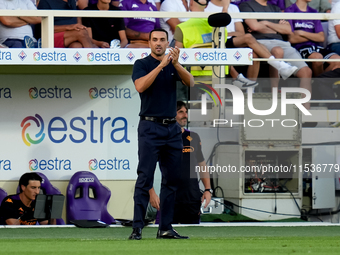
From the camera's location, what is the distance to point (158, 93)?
17.2 ft

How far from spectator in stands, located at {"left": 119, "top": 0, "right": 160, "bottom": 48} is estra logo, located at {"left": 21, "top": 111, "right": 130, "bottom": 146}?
76.1 inches

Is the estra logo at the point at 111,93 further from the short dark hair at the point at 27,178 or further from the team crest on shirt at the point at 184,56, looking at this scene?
the short dark hair at the point at 27,178

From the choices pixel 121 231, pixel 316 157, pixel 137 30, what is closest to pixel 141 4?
pixel 137 30

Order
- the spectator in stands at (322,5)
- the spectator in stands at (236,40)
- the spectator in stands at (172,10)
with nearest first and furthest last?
1. the spectator in stands at (236,40)
2. the spectator in stands at (172,10)
3. the spectator in stands at (322,5)

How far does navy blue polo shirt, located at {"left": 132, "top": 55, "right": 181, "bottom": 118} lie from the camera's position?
5234 mm

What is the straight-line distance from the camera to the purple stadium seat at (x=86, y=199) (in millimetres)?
8039

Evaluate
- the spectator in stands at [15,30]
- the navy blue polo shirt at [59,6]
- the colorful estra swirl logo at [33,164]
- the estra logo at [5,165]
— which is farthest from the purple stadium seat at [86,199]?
the navy blue polo shirt at [59,6]

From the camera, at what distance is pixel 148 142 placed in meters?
5.19

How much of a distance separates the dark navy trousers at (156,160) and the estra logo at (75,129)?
2999 mm

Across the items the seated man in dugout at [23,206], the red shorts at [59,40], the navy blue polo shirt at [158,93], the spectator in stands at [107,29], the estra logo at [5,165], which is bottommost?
the seated man in dugout at [23,206]

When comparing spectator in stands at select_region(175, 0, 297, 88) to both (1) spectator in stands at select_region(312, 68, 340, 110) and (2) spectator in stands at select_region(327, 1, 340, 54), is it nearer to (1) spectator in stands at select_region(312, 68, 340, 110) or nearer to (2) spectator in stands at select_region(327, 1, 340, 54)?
(1) spectator in stands at select_region(312, 68, 340, 110)

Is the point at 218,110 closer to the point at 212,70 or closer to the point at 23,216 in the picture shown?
the point at 212,70

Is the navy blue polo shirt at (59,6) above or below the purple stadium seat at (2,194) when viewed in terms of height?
above

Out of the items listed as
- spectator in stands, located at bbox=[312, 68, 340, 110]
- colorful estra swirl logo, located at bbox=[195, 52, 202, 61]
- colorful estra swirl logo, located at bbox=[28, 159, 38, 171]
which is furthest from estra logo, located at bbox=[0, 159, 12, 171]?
spectator in stands, located at bbox=[312, 68, 340, 110]
